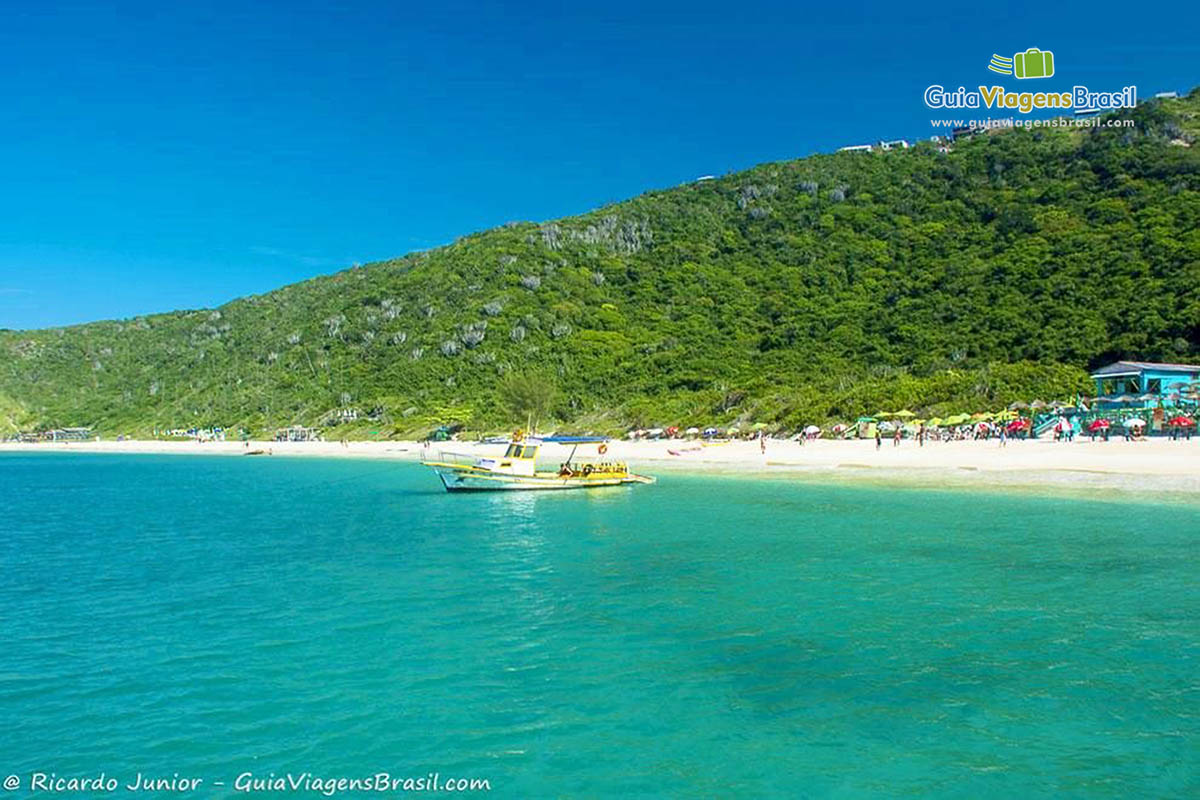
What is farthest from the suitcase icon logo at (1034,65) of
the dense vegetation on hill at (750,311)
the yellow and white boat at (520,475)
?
the yellow and white boat at (520,475)

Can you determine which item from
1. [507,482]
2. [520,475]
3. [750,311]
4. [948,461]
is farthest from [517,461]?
[750,311]

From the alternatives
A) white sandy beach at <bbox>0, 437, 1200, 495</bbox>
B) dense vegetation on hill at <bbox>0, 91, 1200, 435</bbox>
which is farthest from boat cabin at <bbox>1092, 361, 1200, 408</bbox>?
white sandy beach at <bbox>0, 437, 1200, 495</bbox>

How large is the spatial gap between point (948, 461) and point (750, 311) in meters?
55.7

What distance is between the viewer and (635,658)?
488 inches

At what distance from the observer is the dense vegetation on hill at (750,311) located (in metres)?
68.9

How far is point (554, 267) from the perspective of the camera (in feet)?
390

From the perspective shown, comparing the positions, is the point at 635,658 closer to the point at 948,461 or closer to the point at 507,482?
the point at 507,482

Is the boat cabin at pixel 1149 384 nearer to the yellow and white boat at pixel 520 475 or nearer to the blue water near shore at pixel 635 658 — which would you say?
the blue water near shore at pixel 635 658

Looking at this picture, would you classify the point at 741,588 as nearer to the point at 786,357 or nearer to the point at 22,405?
the point at 786,357

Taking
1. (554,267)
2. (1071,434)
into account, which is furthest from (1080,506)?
(554,267)

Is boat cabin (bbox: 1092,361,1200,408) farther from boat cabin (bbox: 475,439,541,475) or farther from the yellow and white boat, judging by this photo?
boat cabin (bbox: 475,439,541,475)

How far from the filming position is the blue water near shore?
352 inches

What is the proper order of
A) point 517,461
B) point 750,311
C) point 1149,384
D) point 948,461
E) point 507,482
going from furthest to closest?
point 750,311, point 1149,384, point 948,461, point 517,461, point 507,482

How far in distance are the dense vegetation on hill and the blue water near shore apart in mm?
43881
